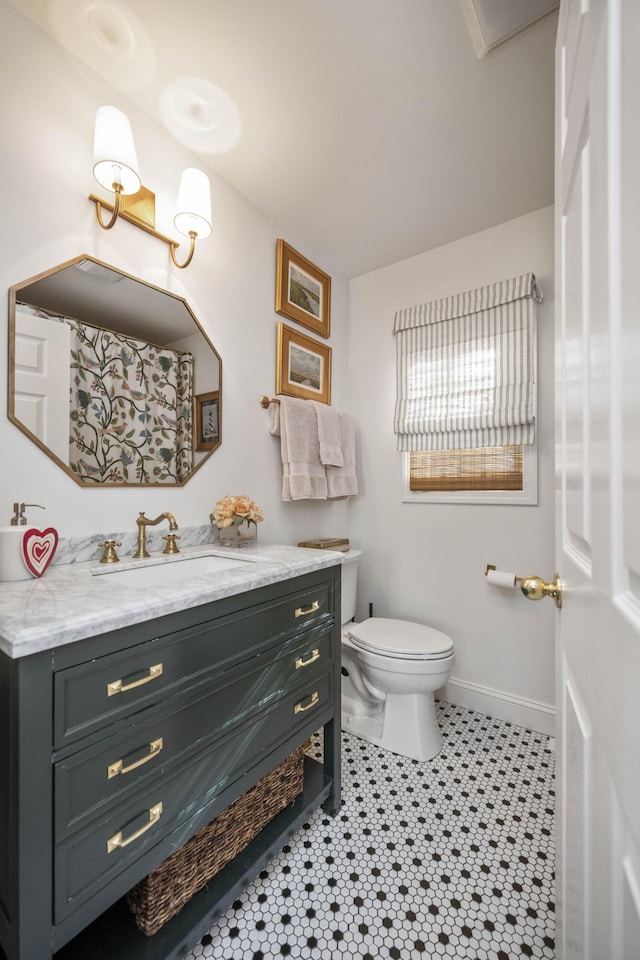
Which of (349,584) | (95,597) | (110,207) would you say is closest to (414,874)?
(349,584)

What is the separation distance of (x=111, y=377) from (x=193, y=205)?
70cm

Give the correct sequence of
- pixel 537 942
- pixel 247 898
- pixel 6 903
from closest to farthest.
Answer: pixel 6 903 < pixel 537 942 < pixel 247 898

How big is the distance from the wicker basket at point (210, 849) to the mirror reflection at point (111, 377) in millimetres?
1069

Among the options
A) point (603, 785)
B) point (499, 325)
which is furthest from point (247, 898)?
point (499, 325)

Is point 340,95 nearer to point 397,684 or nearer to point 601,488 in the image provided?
point 601,488

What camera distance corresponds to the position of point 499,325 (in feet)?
6.81

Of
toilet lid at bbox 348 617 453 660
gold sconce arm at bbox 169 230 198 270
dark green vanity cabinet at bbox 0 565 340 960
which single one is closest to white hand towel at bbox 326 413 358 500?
toilet lid at bbox 348 617 453 660

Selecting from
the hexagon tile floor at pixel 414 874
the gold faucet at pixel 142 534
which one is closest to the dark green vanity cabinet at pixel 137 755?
the hexagon tile floor at pixel 414 874

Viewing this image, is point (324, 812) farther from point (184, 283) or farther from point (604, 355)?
point (184, 283)

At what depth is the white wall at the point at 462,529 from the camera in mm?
2016

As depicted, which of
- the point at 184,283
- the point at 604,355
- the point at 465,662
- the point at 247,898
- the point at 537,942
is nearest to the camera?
the point at 604,355

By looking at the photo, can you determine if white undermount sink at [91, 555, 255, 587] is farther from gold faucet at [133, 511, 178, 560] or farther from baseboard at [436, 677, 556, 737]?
baseboard at [436, 677, 556, 737]

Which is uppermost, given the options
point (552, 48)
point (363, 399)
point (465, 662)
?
point (552, 48)

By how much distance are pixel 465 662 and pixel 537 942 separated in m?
1.19
